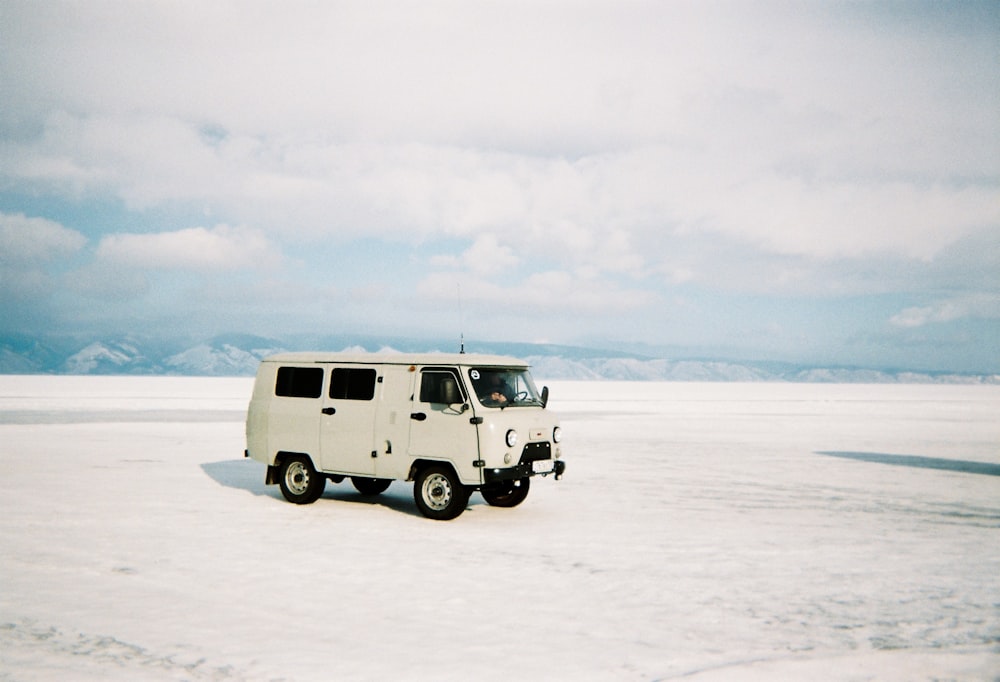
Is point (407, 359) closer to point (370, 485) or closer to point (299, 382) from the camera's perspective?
point (299, 382)

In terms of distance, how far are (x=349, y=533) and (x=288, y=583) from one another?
2982 mm

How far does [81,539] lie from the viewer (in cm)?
1138

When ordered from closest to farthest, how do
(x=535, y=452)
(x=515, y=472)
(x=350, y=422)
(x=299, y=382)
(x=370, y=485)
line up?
(x=515, y=472) → (x=535, y=452) → (x=350, y=422) → (x=299, y=382) → (x=370, y=485)

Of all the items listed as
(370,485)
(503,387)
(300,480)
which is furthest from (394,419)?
(370,485)

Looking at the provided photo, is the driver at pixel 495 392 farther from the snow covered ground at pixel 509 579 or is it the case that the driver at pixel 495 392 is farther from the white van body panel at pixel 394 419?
the snow covered ground at pixel 509 579

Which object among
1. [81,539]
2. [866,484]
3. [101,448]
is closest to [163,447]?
[101,448]

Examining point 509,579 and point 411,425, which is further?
point 411,425

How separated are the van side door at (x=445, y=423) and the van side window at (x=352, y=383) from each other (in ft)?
3.00

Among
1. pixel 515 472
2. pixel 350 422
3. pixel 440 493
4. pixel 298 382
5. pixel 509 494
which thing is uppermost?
pixel 298 382

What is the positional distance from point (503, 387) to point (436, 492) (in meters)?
1.94

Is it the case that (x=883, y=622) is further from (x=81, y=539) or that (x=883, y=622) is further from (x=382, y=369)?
(x=81, y=539)

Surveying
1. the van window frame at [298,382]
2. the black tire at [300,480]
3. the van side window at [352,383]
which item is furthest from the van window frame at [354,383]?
the black tire at [300,480]

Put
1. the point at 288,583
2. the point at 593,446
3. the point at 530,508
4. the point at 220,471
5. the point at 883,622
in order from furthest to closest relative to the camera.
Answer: the point at 593,446, the point at 220,471, the point at 530,508, the point at 288,583, the point at 883,622

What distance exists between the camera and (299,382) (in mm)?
14602
